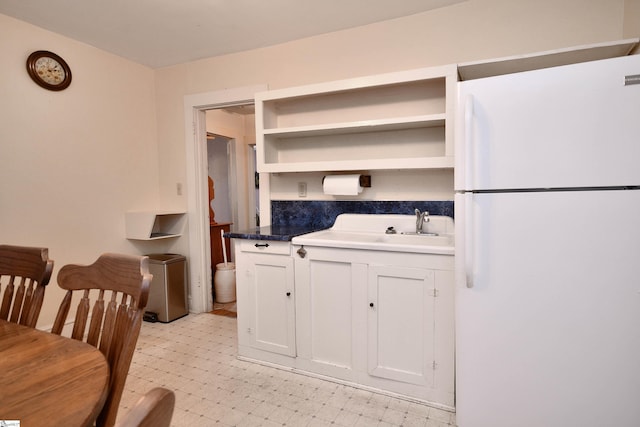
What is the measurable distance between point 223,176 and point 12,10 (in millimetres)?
2979

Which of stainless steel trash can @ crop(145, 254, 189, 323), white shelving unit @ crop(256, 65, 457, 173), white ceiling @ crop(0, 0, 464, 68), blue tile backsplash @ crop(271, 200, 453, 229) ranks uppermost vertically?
white ceiling @ crop(0, 0, 464, 68)

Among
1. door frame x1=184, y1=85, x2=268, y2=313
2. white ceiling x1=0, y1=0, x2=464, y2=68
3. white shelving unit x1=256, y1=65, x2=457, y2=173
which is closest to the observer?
white shelving unit x1=256, y1=65, x2=457, y2=173

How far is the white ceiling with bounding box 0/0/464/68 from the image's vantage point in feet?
7.55

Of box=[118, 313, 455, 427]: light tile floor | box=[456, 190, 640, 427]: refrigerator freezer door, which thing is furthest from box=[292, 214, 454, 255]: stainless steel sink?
box=[118, 313, 455, 427]: light tile floor

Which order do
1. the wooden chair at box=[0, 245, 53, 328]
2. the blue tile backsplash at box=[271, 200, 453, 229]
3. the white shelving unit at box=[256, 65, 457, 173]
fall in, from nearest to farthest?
the wooden chair at box=[0, 245, 53, 328]
the white shelving unit at box=[256, 65, 457, 173]
the blue tile backsplash at box=[271, 200, 453, 229]

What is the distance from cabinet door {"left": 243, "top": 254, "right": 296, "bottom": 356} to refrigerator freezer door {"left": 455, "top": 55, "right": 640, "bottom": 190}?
1247 mm

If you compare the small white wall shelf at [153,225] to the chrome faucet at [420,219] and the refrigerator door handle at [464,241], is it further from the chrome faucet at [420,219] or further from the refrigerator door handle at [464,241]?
the refrigerator door handle at [464,241]

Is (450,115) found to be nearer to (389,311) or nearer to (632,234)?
(632,234)

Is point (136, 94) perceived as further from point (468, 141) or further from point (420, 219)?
point (468, 141)

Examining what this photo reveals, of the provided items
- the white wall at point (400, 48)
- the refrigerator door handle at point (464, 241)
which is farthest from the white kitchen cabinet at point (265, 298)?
the refrigerator door handle at point (464, 241)

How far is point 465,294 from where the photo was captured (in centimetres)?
160

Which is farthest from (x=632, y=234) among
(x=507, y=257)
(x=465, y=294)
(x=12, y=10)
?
(x=12, y=10)

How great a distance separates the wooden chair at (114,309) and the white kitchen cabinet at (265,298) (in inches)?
48.0

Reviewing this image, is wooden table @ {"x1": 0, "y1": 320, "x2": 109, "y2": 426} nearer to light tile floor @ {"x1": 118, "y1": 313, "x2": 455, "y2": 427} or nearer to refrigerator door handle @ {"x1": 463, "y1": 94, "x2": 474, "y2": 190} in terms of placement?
light tile floor @ {"x1": 118, "y1": 313, "x2": 455, "y2": 427}
